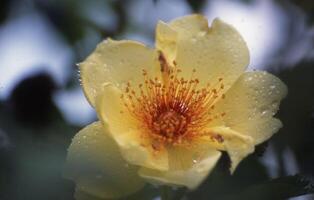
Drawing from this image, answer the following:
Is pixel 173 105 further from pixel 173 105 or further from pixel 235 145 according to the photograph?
pixel 235 145

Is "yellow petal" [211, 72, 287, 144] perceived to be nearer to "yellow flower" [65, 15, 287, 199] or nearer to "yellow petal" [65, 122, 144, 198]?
"yellow flower" [65, 15, 287, 199]

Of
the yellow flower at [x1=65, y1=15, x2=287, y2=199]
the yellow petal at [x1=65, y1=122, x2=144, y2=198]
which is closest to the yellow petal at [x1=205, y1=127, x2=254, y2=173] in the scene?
the yellow flower at [x1=65, y1=15, x2=287, y2=199]

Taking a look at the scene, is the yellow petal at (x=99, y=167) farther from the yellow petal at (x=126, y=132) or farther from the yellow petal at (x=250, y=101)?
the yellow petal at (x=250, y=101)

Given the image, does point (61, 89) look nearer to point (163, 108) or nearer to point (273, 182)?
point (163, 108)

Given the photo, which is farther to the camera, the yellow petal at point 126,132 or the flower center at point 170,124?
the flower center at point 170,124

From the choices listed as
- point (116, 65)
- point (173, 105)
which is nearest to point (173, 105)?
point (173, 105)

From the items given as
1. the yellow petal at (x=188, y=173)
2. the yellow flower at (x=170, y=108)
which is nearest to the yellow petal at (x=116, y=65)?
the yellow flower at (x=170, y=108)
